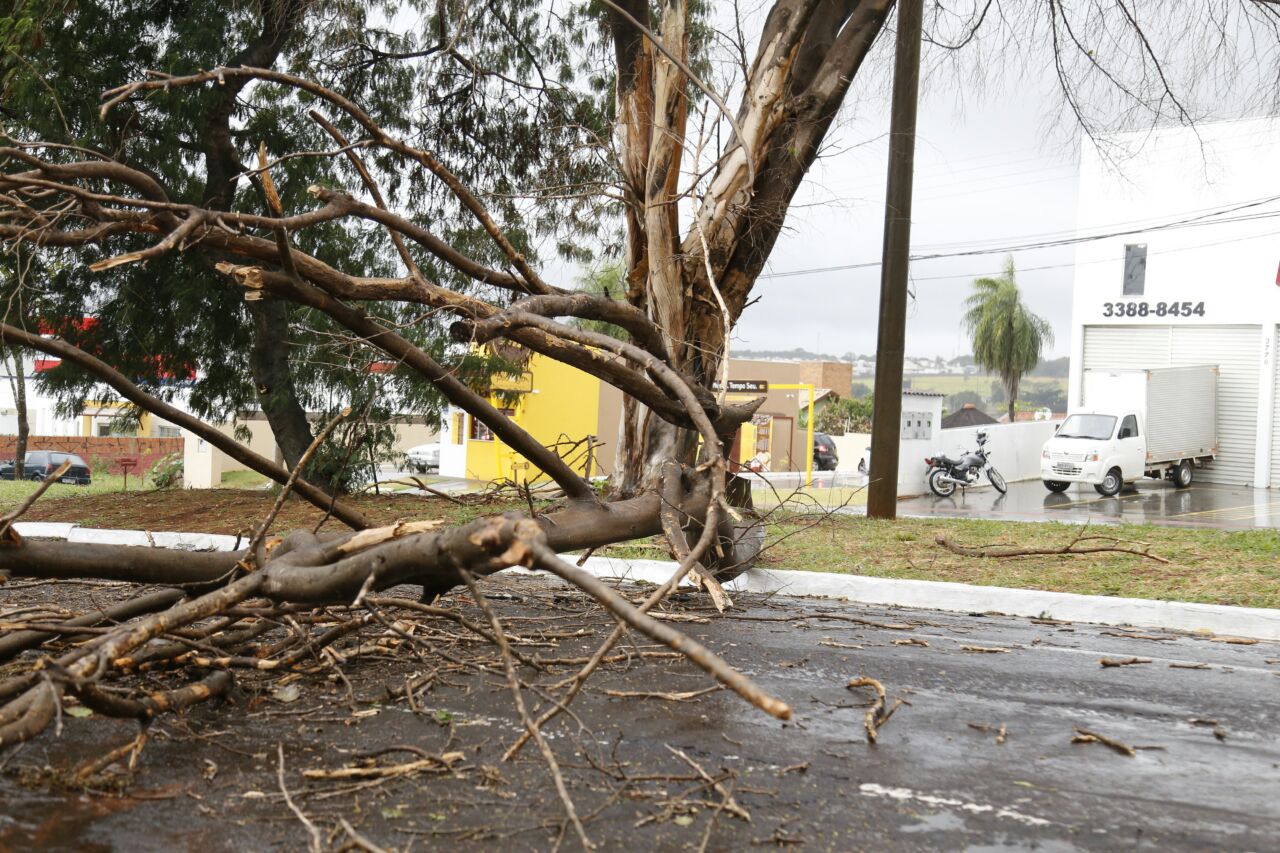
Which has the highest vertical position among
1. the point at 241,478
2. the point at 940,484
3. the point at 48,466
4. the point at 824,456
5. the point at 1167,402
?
the point at 1167,402

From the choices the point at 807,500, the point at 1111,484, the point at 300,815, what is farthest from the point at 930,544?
the point at 1111,484

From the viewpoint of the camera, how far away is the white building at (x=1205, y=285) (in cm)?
3231

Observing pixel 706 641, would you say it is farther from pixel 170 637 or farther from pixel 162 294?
pixel 162 294

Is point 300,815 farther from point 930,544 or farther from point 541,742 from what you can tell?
point 930,544

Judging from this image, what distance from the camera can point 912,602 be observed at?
355 inches

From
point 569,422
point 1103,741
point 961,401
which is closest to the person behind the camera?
point 1103,741

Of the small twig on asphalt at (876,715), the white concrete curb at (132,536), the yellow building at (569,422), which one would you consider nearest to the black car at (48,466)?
the yellow building at (569,422)

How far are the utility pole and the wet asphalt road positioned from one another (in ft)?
27.0

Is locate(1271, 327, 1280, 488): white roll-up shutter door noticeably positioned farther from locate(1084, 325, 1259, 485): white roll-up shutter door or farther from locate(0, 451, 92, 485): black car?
locate(0, 451, 92, 485): black car

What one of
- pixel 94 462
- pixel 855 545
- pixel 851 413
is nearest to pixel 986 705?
pixel 855 545

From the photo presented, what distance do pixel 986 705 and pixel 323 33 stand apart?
13114 millimetres

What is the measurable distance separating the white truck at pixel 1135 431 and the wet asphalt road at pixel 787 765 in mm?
A: 22905

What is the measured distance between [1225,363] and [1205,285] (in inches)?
91.4

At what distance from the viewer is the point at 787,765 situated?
4.19m
